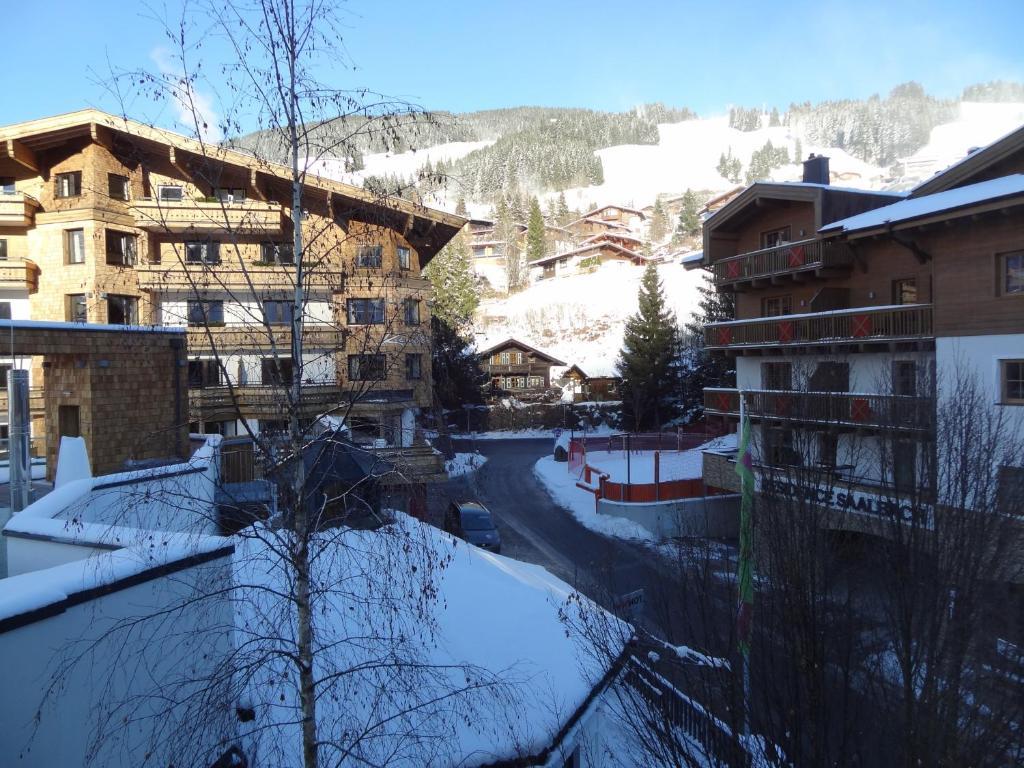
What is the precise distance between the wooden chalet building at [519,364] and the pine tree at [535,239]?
37935mm

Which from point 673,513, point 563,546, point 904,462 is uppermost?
point 904,462

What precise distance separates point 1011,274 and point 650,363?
28.9m

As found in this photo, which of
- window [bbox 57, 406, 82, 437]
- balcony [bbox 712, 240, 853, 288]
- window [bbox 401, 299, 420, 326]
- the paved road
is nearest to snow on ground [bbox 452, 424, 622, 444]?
the paved road

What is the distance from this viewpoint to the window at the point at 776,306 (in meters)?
22.7

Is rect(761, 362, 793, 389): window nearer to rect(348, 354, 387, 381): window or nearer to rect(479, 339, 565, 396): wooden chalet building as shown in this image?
rect(348, 354, 387, 381): window

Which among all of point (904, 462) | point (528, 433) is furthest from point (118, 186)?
point (528, 433)

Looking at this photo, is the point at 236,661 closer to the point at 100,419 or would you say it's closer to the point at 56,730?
the point at 56,730

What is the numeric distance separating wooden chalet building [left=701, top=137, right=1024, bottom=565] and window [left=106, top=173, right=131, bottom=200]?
23.3m

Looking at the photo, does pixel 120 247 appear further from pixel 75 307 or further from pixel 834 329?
pixel 834 329

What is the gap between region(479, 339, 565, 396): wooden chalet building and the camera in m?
54.6

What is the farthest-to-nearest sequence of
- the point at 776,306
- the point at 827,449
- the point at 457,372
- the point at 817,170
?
the point at 457,372
the point at 817,170
the point at 776,306
the point at 827,449

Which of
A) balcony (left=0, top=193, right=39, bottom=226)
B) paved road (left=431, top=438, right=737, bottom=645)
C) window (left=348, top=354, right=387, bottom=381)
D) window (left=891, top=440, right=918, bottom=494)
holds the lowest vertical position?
paved road (left=431, top=438, right=737, bottom=645)

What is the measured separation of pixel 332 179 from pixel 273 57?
3.50 ft

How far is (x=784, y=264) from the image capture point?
21.5 meters
